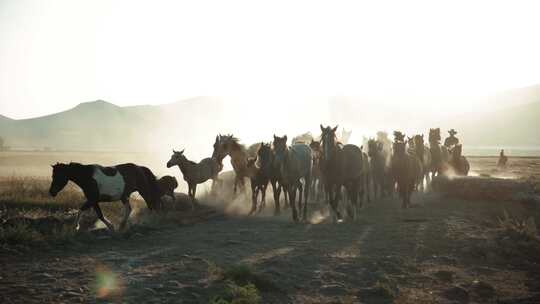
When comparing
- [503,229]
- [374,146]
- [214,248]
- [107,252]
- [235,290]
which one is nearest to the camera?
[235,290]

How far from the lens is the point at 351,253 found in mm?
10211

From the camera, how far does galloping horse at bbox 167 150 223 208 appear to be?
62.4 feet

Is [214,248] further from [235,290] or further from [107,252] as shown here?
[235,290]

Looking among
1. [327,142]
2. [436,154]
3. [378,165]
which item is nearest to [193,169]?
[327,142]

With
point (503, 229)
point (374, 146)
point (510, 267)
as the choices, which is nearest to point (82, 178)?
point (510, 267)

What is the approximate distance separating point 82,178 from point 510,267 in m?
10.3

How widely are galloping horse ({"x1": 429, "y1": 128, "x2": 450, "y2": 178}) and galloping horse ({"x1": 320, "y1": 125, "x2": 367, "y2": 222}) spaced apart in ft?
42.7

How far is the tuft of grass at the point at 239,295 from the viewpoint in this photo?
260 inches

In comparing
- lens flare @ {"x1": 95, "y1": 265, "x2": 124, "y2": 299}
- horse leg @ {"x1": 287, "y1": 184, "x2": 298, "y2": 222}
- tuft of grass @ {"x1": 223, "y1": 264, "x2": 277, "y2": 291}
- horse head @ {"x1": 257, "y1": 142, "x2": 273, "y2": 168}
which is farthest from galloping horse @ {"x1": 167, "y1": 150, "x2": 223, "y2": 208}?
tuft of grass @ {"x1": 223, "y1": 264, "x2": 277, "y2": 291}

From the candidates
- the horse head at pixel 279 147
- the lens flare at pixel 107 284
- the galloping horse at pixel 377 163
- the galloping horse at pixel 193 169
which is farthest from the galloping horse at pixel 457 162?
the lens flare at pixel 107 284

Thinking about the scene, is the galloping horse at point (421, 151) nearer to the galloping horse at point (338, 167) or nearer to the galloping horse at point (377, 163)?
the galloping horse at point (377, 163)

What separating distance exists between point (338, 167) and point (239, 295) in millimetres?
8873

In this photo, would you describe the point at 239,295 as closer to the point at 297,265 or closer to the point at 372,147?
the point at 297,265

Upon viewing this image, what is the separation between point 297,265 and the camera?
357 inches
